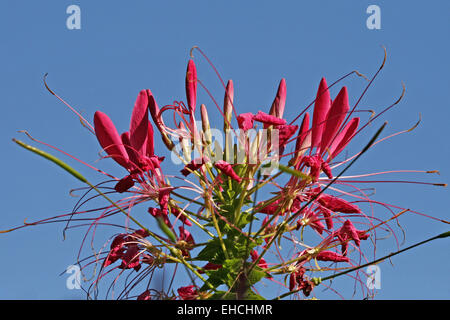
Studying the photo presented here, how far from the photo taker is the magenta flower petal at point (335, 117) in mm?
4922

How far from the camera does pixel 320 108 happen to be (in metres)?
5.03

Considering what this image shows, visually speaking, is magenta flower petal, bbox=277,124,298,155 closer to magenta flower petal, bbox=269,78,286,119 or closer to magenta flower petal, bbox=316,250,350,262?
magenta flower petal, bbox=269,78,286,119

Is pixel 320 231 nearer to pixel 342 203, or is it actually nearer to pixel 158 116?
pixel 342 203

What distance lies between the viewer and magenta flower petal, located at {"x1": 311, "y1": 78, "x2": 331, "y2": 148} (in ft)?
16.5

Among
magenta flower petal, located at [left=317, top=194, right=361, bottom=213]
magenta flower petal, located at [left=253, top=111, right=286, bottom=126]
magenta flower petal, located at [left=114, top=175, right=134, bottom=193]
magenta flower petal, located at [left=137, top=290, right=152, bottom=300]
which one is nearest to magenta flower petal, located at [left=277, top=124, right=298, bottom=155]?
magenta flower petal, located at [left=253, top=111, right=286, bottom=126]

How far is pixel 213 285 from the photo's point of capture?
15.6ft

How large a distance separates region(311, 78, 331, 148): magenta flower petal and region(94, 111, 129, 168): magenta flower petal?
1.68m

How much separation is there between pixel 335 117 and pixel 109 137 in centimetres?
196

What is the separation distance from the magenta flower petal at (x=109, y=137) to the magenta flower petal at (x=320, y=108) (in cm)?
168

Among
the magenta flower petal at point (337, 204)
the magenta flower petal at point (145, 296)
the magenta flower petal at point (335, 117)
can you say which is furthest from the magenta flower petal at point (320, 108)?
the magenta flower petal at point (145, 296)

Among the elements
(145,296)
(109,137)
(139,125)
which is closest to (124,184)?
(109,137)

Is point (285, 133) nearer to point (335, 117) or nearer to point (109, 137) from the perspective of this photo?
point (335, 117)
